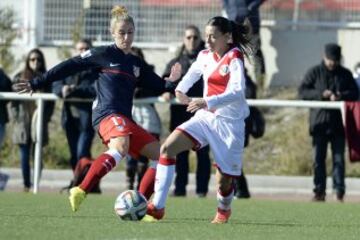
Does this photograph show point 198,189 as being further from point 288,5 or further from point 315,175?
point 288,5

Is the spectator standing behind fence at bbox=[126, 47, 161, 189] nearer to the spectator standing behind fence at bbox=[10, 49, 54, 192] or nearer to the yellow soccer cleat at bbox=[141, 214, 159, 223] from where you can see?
the spectator standing behind fence at bbox=[10, 49, 54, 192]

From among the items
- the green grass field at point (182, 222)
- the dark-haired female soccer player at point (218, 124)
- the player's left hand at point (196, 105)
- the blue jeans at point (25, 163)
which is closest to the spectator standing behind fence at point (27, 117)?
the blue jeans at point (25, 163)

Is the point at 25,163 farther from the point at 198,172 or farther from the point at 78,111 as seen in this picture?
the point at 198,172

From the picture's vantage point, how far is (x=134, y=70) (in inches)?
489

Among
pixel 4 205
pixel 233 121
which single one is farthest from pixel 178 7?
pixel 233 121

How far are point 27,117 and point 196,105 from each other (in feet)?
23.6

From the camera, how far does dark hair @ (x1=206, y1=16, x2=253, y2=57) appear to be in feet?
38.7

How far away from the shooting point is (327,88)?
17016 mm

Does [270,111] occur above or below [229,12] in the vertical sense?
below

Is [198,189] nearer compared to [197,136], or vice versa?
[197,136]

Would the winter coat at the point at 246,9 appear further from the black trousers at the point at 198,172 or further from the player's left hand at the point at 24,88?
the player's left hand at the point at 24,88

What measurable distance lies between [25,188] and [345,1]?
24.7 feet

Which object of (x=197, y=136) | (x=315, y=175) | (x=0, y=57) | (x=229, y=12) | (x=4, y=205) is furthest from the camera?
(x=0, y=57)

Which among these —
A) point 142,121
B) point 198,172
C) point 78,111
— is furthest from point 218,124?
point 78,111
